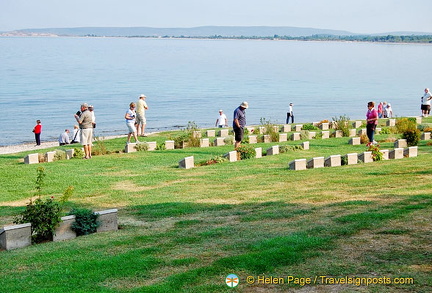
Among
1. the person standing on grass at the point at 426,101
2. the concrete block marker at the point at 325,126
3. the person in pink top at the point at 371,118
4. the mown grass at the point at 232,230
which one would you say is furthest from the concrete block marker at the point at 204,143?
the person standing on grass at the point at 426,101

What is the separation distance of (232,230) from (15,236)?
133 inches

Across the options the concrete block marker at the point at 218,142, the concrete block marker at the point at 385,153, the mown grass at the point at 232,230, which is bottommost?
the mown grass at the point at 232,230

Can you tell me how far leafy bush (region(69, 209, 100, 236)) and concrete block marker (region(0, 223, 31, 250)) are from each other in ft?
2.65

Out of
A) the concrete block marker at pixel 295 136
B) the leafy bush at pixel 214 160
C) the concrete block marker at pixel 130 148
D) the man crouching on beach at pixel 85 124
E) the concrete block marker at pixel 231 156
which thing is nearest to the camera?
the leafy bush at pixel 214 160

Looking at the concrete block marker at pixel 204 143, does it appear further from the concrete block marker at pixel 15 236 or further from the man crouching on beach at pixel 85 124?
the concrete block marker at pixel 15 236

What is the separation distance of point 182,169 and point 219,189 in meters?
3.70

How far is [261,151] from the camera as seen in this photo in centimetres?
2078

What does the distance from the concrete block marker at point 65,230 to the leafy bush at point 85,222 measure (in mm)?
65

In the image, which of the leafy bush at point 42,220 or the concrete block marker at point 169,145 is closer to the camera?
the leafy bush at point 42,220

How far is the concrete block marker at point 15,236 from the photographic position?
9969 millimetres

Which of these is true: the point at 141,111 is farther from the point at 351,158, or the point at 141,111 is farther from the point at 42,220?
the point at 42,220

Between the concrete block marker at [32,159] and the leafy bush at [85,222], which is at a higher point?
the concrete block marker at [32,159]

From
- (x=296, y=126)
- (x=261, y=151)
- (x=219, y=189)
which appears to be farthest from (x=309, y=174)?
(x=296, y=126)

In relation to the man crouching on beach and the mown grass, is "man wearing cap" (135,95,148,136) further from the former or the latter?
the mown grass
